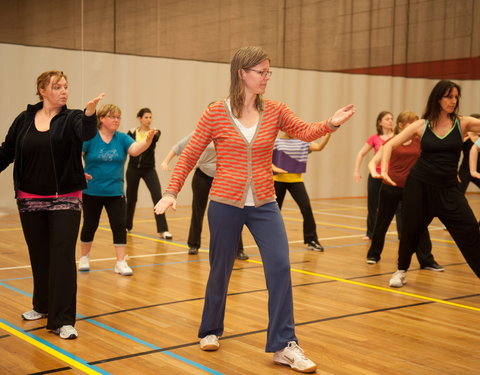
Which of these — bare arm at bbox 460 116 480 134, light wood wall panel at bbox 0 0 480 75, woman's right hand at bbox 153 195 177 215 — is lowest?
woman's right hand at bbox 153 195 177 215

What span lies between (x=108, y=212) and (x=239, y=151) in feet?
9.43

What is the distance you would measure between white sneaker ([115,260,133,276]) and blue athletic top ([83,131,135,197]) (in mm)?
692

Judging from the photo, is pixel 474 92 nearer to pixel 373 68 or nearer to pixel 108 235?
pixel 373 68

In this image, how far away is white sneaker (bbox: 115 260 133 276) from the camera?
241 inches

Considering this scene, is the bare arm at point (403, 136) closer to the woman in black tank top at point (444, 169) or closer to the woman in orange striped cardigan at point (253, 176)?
the woman in black tank top at point (444, 169)

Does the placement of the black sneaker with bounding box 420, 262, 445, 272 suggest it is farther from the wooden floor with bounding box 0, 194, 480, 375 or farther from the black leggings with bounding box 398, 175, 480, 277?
the black leggings with bounding box 398, 175, 480, 277

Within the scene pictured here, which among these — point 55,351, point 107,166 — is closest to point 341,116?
point 55,351

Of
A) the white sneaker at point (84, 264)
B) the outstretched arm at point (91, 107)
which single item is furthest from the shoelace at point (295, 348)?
the white sneaker at point (84, 264)

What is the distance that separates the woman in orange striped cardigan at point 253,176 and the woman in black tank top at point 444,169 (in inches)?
78.9

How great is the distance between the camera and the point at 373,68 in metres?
15.2

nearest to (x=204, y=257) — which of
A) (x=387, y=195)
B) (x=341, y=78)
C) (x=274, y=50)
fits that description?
(x=387, y=195)

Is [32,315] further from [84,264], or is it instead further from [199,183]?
[199,183]

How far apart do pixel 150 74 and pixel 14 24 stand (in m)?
2.55

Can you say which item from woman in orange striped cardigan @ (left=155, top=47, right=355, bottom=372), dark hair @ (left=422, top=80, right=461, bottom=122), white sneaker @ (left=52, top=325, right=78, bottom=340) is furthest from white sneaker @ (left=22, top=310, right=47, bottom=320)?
dark hair @ (left=422, top=80, right=461, bottom=122)
